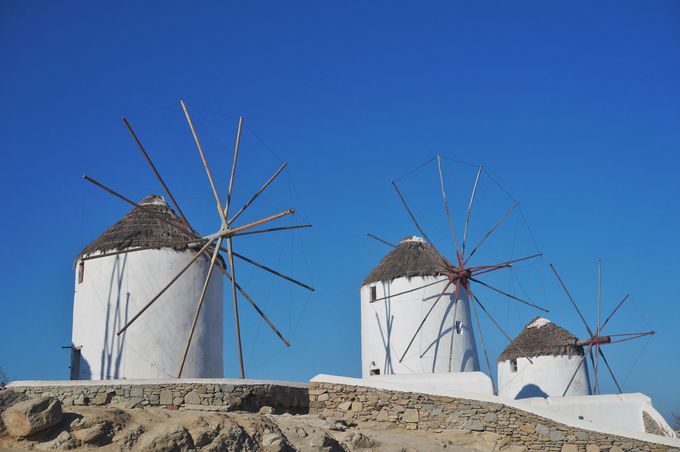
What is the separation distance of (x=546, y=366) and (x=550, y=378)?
15.0 inches

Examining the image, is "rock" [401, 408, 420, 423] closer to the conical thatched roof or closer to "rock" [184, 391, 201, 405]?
"rock" [184, 391, 201, 405]

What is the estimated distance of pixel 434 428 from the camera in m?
12.8

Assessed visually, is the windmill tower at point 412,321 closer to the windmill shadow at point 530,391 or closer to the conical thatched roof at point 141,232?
the windmill shadow at point 530,391

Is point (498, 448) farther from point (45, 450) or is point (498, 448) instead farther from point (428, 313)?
point (428, 313)

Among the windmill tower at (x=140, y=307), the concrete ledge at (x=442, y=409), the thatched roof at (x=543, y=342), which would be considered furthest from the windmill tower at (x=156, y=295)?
the thatched roof at (x=543, y=342)

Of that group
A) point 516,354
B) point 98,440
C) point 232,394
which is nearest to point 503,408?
point 232,394

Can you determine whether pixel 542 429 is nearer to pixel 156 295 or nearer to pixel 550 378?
pixel 156 295

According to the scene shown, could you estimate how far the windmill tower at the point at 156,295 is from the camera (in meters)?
16.3

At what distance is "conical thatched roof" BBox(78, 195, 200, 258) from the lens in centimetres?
1702

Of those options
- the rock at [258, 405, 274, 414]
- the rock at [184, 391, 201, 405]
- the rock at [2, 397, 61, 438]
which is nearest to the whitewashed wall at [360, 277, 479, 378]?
the rock at [258, 405, 274, 414]

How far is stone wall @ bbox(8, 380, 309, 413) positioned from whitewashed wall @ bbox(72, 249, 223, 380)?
123 inches

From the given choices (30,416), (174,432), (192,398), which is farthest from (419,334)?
(30,416)

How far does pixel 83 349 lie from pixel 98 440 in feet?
24.4

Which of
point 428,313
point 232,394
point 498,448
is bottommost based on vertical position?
point 498,448
